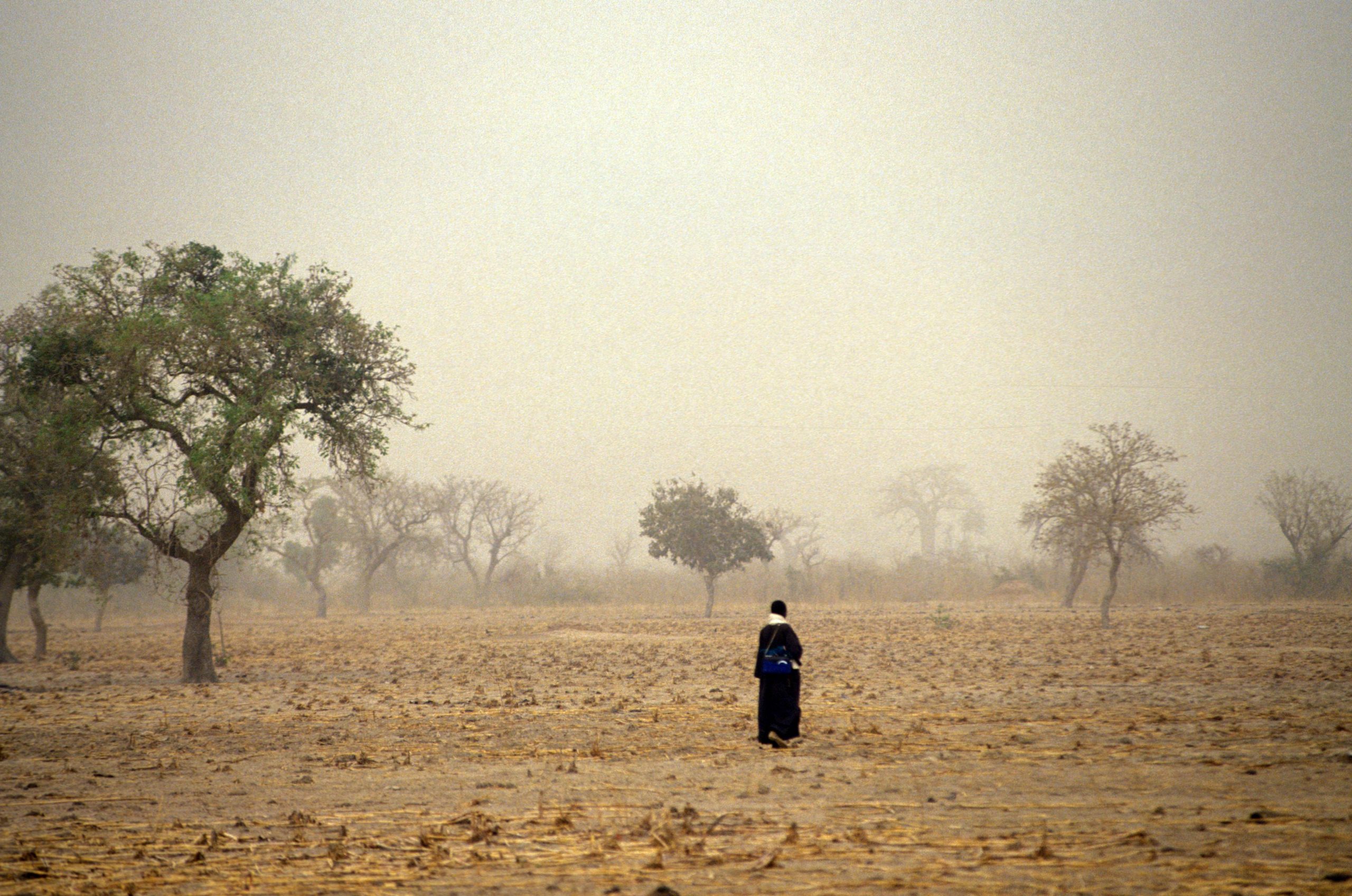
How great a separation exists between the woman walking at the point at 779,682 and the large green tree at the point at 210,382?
532 inches

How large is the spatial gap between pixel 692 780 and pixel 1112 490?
31069 millimetres

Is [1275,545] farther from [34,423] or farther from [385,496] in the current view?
[34,423]

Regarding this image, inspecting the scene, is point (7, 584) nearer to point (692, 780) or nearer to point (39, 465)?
point (39, 465)

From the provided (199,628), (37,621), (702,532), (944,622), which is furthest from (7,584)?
(702,532)

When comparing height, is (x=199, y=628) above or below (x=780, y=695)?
below

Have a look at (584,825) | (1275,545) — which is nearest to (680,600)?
(584,825)

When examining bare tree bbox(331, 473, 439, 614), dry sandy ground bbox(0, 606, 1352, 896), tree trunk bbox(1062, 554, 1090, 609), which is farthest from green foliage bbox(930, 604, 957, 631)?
bare tree bbox(331, 473, 439, 614)

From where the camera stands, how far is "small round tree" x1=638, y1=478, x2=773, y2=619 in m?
51.3

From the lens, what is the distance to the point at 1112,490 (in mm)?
35812

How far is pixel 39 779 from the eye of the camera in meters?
10.7

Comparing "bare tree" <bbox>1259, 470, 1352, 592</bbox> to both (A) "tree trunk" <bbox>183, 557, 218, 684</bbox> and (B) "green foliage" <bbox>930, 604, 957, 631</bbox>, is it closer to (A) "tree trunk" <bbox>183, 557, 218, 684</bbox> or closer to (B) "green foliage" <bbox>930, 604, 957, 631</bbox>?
(B) "green foliage" <bbox>930, 604, 957, 631</bbox>

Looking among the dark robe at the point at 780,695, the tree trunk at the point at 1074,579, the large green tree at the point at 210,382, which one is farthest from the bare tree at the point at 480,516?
the dark robe at the point at 780,695

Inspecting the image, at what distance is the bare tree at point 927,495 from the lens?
5433 inches

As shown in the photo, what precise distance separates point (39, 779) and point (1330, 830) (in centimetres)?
1305
